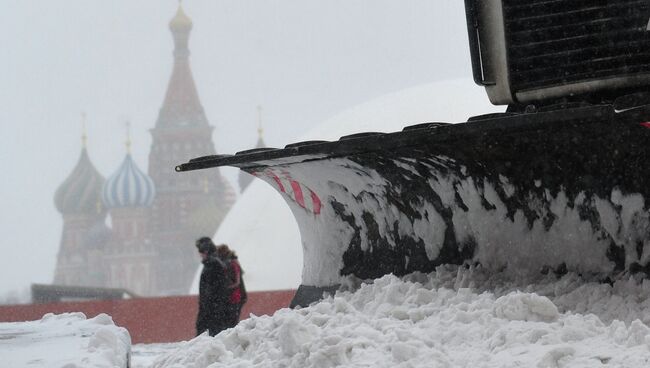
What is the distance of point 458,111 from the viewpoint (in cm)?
3111

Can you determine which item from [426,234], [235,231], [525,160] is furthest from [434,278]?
[235,231]

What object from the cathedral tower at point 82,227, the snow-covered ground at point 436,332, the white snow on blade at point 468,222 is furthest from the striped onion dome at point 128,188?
the snow-covered ground at point 436,332

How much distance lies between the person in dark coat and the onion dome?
384 feet

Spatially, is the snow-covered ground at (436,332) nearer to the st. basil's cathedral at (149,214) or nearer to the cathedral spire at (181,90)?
the st. basil's cathedral at (149,214)

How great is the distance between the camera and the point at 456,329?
12.5 feet

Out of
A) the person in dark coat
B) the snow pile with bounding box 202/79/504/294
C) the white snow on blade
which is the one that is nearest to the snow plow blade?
the white snow on blade

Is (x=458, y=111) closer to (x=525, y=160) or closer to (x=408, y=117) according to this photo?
(x=408, y=117)

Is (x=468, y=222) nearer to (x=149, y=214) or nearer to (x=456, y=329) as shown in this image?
(x=456, y=329)

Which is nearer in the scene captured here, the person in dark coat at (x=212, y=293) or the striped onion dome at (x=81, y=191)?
the person in dark coat at (x=212, y=293)

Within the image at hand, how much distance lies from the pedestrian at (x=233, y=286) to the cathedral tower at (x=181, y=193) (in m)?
96.1

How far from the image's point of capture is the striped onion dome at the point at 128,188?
101250mm

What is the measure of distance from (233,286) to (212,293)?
0.86 feet

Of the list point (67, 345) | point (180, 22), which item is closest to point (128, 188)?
point (180, 22)

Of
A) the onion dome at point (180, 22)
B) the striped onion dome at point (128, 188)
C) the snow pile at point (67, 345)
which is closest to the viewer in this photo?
the snow pile at point (67, 345)
